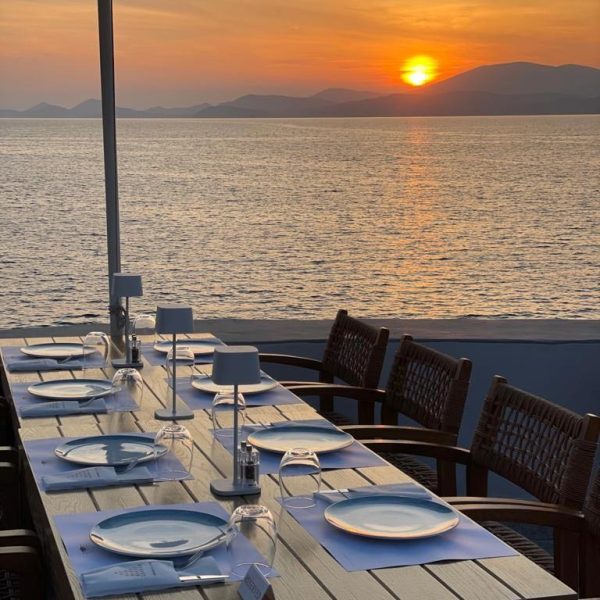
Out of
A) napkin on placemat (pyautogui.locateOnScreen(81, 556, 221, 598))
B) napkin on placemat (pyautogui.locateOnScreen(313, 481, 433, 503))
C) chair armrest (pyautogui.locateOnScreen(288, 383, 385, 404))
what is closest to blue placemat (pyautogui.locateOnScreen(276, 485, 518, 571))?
napkin on placemat (pyautogui.locateOnScreen(313, 481, 433, 503))

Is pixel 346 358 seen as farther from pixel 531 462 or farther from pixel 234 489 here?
pixel 234 489

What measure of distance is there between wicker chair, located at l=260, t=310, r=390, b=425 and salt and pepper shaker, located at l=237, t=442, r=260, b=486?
53.8 inches

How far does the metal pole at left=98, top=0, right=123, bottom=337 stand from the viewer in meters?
3.96

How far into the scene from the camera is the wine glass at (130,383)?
111 inches

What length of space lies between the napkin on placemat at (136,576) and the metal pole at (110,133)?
2.29 meters

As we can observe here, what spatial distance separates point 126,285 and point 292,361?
2.60 ft

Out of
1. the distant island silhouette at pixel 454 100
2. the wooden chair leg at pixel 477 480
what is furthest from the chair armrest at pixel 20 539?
the distant island silhouette at pixel 454 100

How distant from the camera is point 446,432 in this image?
2.93 m

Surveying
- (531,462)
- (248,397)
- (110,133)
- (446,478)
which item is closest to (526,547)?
(531,462)

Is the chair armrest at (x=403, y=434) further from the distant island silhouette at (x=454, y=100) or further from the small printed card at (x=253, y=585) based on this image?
the distant island silhouette at (x=454, y=100)

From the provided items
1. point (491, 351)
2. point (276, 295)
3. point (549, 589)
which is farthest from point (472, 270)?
point (549, 589)

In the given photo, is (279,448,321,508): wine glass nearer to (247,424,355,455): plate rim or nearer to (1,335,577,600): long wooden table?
(1,335,577,600): long wooden table

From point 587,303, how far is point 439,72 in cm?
1623

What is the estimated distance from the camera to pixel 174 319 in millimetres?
2520
